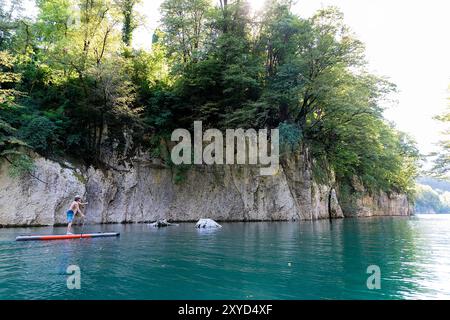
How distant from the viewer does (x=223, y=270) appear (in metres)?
8.12

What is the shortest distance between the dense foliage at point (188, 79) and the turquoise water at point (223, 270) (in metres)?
14.6

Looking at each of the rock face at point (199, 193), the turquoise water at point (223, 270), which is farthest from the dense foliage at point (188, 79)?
the turquoise water at point (223, 270)

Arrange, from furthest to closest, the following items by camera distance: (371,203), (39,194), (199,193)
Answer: (371,203) < (199,193) < (39,194)

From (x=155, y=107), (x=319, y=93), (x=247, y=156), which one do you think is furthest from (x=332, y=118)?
(x=155, y=107)

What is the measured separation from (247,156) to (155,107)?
28.7 feet

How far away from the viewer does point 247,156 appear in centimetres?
2889

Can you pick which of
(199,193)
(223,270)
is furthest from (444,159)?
(223,270)

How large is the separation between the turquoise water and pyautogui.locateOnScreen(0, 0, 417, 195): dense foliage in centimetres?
1464

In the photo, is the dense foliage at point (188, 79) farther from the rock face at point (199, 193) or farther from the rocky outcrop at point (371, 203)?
the rocky outcrop at point (371, 203)

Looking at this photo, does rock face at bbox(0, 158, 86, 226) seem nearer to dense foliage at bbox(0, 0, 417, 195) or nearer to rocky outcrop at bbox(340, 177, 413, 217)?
dense foliage at bbox(0, 0, 417, 195)

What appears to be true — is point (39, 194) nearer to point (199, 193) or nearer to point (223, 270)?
point (199, 193)

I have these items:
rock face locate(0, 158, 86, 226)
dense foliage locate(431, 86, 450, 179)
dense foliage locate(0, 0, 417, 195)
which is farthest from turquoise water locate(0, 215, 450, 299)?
dense foliage locate(431, 86, 450, 179)

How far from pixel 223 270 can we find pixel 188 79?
72.4 ft

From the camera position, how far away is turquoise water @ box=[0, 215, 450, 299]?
20.4 ft
